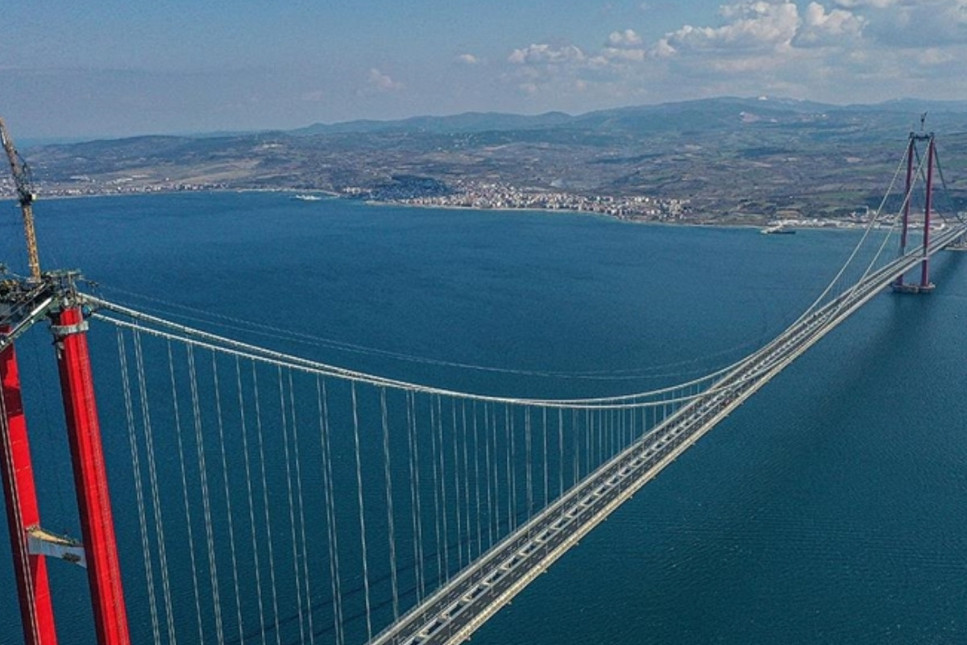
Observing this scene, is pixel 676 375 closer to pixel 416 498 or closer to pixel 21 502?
pixel 416 498

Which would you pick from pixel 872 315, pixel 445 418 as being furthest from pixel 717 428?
pixel 872 315

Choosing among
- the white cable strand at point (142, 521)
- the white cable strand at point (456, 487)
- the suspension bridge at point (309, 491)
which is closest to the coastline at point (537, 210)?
the suspension bridge at point (309, 491)

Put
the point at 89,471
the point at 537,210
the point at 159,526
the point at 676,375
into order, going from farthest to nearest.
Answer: the point at 537,210 → the point at 676,375 → the point at 159,526 → the point at 89,471

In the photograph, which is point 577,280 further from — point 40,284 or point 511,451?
point 40,284

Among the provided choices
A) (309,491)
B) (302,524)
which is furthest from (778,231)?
(302,524)

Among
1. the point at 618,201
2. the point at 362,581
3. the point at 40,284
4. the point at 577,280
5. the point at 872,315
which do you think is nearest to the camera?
the point at 40,284

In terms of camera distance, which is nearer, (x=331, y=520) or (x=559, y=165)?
(x=331, y=520)
